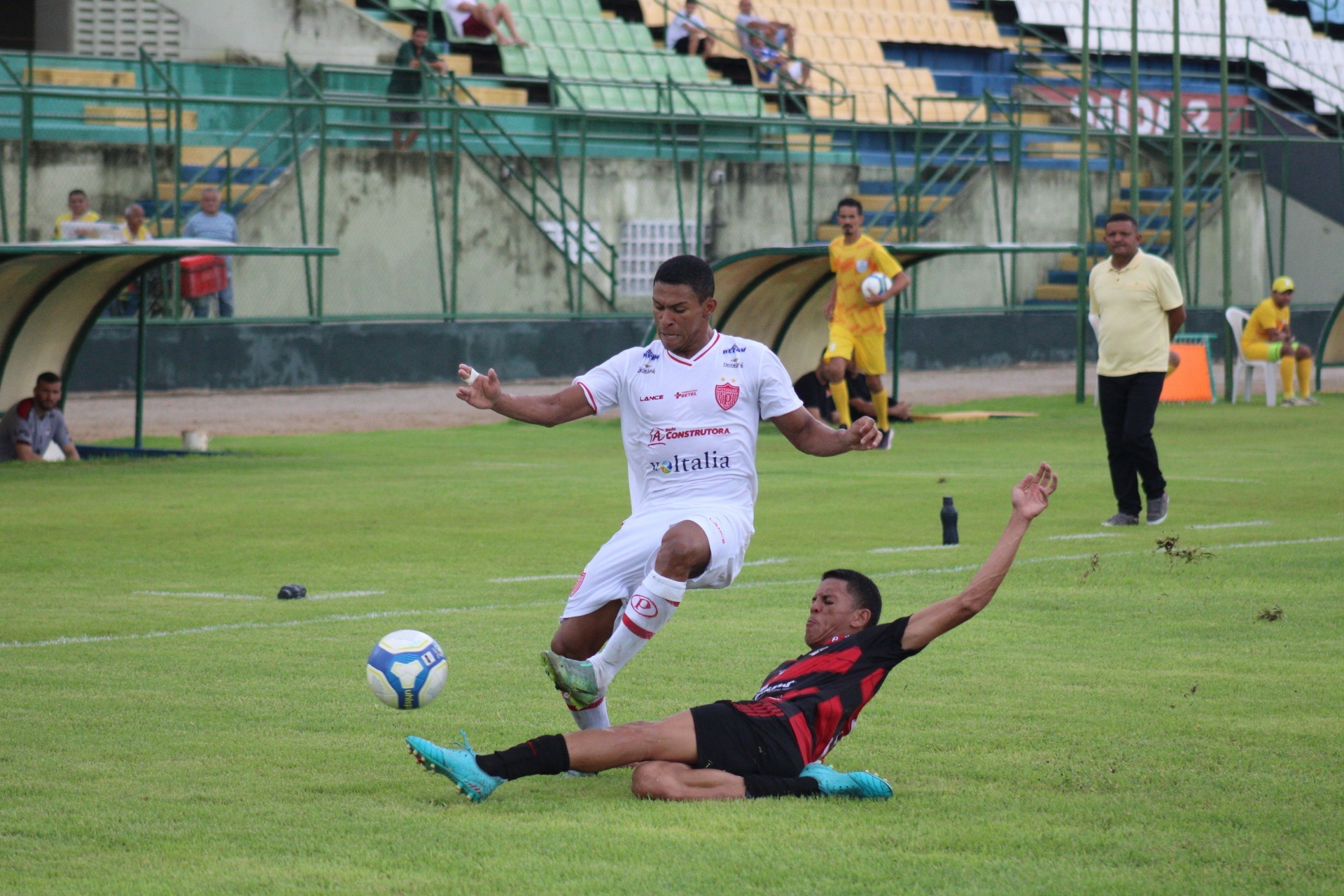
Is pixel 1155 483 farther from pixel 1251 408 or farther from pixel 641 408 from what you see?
pixel 1251 408

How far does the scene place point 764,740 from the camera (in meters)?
5.97

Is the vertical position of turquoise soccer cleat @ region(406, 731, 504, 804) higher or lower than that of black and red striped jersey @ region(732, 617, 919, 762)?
lower

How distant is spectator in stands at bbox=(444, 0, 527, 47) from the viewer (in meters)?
32.1

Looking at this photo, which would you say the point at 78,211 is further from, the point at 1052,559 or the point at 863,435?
the point at 863,435

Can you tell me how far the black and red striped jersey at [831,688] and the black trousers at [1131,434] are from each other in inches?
305

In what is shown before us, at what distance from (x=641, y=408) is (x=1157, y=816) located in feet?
7.61

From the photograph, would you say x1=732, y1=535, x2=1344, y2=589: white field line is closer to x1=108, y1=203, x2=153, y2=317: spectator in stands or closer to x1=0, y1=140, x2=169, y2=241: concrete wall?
x1=108, y1=203, x2=153, y2=317: spectator in stands

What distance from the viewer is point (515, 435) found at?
2259cm

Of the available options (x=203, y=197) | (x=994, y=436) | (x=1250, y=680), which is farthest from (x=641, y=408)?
(x=203, y=197)

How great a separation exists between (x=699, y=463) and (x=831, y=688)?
1151 millimetres

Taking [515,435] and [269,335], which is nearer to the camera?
[515,435]

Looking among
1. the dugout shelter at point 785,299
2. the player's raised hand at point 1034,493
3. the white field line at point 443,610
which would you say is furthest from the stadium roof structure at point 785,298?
the player's raised hand at point 1034,493

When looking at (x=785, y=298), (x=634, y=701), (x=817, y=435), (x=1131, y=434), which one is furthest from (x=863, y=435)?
(x=785, y=298)

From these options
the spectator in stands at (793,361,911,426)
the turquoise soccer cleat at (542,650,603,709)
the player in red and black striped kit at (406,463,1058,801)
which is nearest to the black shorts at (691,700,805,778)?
the player in red and black striped kit at (406,463,1058,801)
